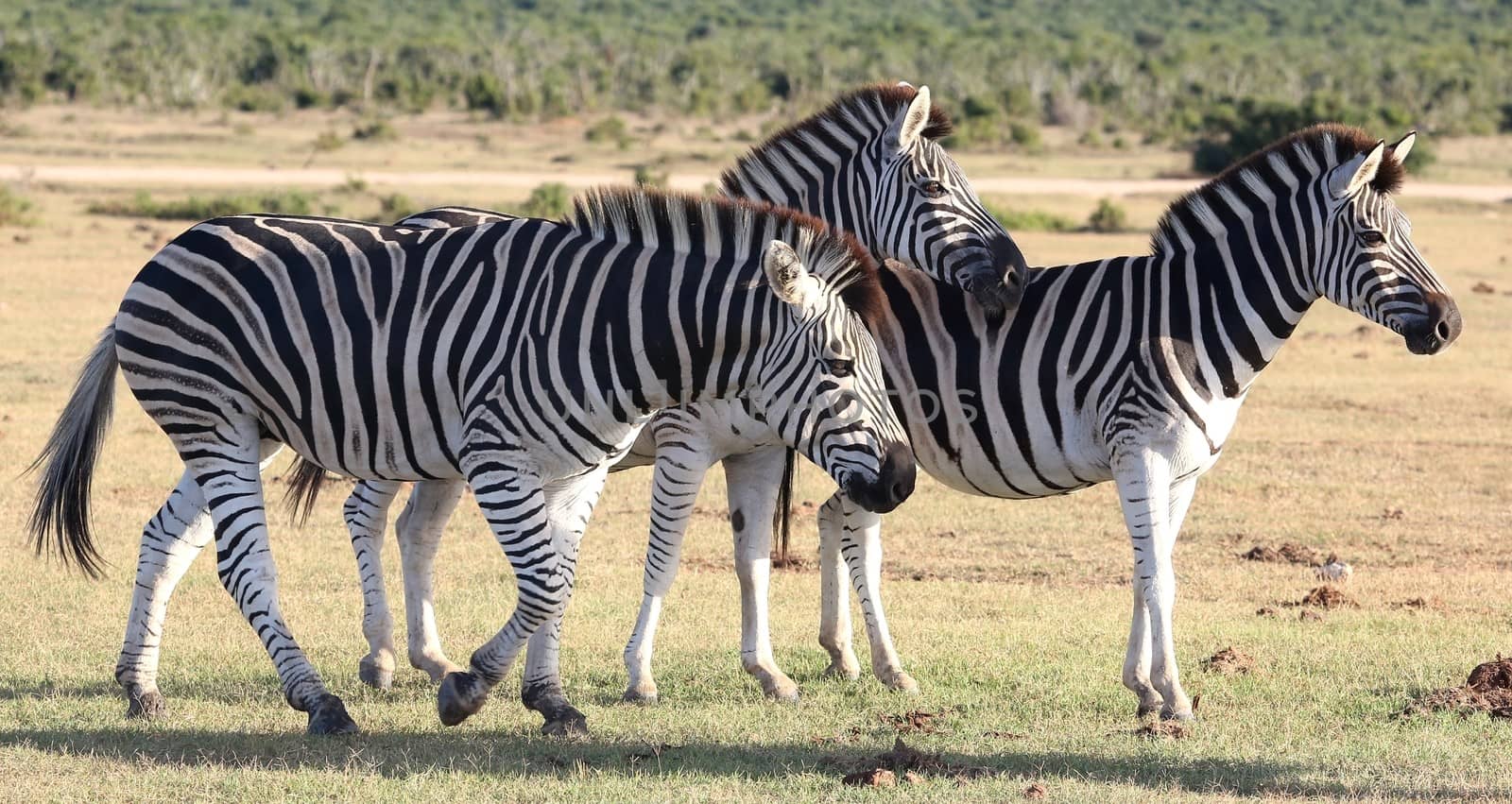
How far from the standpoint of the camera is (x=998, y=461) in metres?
7.41

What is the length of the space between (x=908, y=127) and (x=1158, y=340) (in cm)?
145

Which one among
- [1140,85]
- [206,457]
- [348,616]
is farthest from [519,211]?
[1140,85]

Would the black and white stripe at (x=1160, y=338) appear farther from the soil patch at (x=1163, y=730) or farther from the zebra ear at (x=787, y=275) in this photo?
the zebra ear at (x=787, y=275)

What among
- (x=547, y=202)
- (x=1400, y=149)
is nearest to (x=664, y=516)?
(x=1400, y=149)

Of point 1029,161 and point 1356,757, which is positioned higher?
point 1029,161

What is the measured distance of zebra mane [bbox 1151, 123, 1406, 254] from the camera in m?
7.01

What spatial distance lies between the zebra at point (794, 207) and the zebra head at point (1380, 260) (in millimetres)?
1245

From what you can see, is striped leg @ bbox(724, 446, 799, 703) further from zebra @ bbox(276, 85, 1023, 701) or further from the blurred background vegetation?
the blurred background vegetation

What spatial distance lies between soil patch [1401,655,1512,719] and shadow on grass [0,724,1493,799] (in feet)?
3.65

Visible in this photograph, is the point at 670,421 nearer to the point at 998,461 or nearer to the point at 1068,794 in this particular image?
the point at 998,461

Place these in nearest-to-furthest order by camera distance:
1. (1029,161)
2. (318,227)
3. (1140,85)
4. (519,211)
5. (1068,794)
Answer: (1068,794)
(318,227)
(519,211)
(1029,161)
(1140,85)

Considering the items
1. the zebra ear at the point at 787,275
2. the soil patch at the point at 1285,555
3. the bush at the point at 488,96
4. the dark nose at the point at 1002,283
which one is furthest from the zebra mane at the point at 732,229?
the bush at the point at 488,96

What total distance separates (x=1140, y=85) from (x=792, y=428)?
60587 millimetres

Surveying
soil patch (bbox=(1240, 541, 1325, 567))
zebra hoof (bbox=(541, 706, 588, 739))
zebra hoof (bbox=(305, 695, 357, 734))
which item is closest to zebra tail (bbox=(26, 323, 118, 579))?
zebra hoof (bbox=(305, 695, 357, 734))
